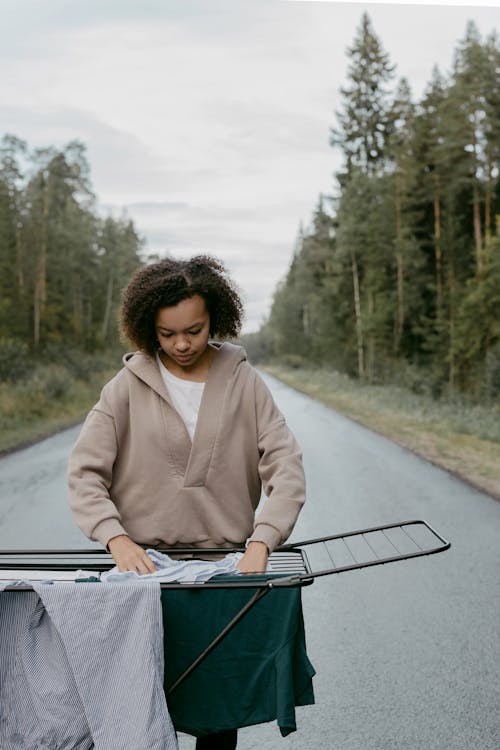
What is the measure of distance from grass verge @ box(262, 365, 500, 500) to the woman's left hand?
6708 mm

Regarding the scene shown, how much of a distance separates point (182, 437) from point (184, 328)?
30cm

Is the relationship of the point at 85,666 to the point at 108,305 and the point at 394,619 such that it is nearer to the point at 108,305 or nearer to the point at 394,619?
the point at 394,619

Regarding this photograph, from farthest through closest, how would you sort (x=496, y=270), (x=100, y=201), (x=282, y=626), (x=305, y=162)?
(x=100, y=201) → (x=496, y=270) → (x=305, y=162) → (x=282, y=626)

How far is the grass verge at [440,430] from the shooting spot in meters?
10.2

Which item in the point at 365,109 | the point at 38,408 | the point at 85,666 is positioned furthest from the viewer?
the point at 365,109

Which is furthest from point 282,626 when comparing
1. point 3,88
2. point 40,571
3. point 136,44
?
point 3,88

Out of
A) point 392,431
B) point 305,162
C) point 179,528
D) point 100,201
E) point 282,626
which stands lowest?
point 392,431

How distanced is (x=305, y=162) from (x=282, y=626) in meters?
19.3

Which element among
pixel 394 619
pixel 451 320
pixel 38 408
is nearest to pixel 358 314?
pixel 451 320

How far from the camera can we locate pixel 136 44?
1195 cm

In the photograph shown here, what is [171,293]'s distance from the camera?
2238 mm

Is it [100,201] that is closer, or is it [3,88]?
[3,88]

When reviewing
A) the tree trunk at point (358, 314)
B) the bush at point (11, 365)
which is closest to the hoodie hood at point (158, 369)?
the bush at point (11, 365)

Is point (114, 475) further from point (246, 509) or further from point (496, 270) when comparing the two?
point (496, 270)
